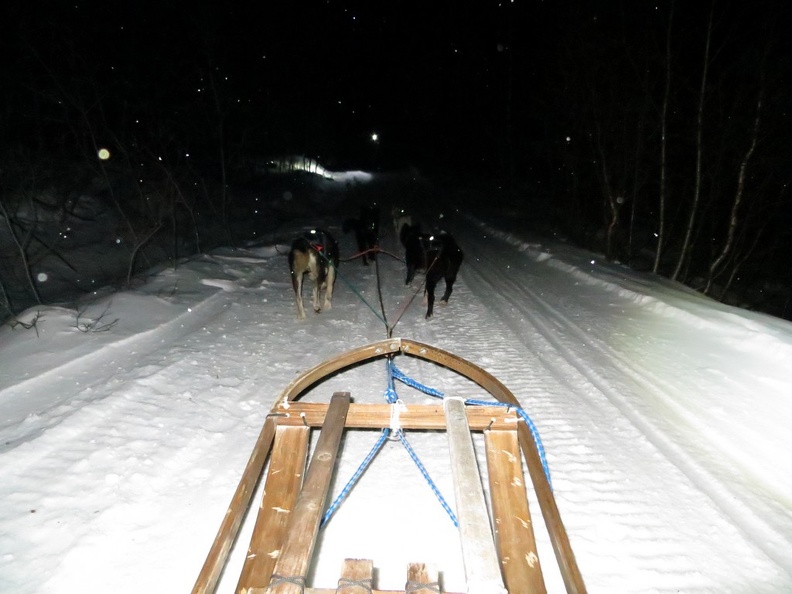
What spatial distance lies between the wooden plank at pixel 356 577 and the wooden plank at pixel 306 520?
0.43 feet

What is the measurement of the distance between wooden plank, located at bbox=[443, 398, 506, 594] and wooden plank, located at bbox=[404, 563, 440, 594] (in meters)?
0.12

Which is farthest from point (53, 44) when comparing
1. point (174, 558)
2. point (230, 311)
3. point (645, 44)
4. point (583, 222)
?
point (583, 222)

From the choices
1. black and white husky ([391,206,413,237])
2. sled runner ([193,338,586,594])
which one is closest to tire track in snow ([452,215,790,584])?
sled runner ([193,338,586,594])

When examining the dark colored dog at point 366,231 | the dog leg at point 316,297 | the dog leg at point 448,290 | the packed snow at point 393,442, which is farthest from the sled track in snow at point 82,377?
the dark colored dog at point 366,231

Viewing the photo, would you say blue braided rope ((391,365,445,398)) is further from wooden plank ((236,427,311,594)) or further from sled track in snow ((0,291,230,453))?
sled track in snow ((0,291,230,453))

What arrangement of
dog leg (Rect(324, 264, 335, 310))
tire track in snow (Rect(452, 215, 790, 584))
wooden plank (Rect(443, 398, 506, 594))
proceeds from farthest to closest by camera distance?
dog leg (Rect(324, 264, 335, 310)) < tire track in snow (Rect(452, 215, 790, 584)) < wooden plank (Rect(443, 398, 506, 594))

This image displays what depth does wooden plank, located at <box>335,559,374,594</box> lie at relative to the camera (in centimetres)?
140

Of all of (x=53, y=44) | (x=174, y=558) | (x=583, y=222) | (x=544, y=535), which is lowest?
(x=174, y=558)

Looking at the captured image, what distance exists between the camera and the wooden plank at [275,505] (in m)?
1.60

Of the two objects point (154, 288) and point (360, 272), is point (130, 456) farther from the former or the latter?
point (360, 272)

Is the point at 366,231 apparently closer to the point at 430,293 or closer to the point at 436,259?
the point at 436,259

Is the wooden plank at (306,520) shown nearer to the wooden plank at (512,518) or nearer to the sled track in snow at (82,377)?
the wooden plank at (512,518)

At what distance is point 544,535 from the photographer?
2.50 meters

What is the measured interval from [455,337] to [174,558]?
402 centimetres
